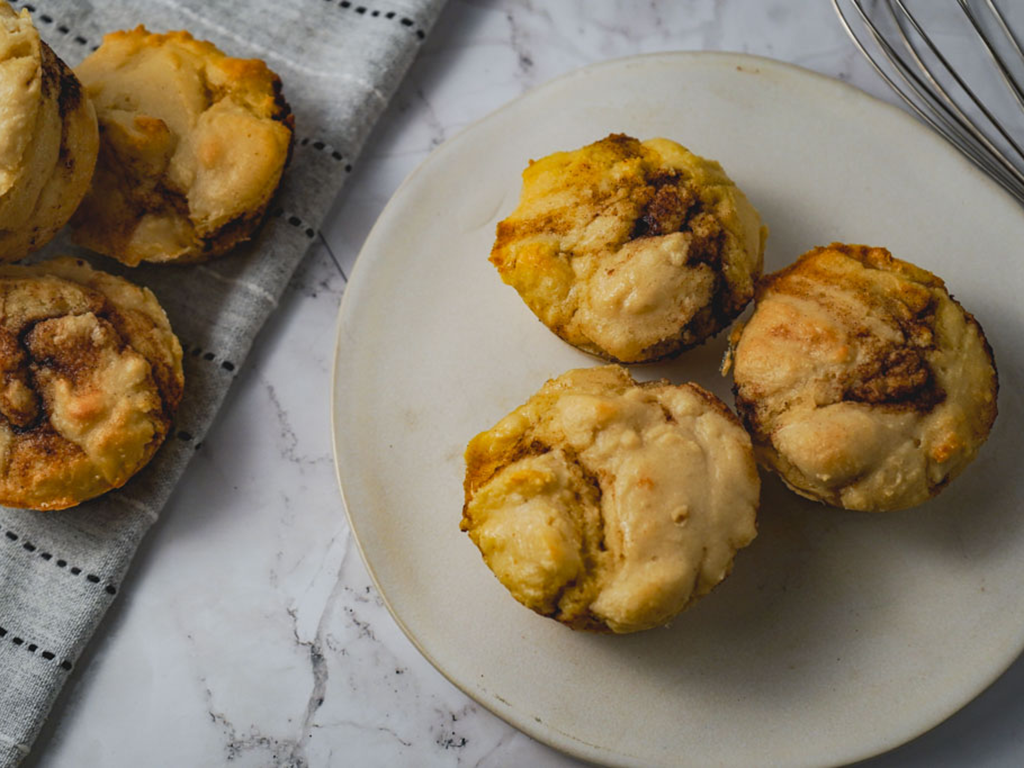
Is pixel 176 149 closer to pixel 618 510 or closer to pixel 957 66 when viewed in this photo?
pixel 618 510

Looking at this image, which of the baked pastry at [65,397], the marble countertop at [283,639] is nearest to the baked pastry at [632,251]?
the marble countertop at [283,639]

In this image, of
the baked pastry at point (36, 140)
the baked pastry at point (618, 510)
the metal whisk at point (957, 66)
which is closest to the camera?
the baked pastry at point (618, 510)

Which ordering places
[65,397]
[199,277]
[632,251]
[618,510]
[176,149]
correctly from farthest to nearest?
[199,277] → [176,149] → [65,397] → [632,251] → [618,510]

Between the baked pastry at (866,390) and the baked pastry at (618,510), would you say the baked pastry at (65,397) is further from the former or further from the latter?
the baked pastry at (866,390)

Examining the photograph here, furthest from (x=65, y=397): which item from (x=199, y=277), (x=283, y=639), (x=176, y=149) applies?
(x=283, y=639)

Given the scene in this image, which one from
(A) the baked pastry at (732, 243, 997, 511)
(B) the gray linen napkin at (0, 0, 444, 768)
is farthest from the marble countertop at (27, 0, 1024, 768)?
(A) the baked pastry at (732, 243, 997, 511)
